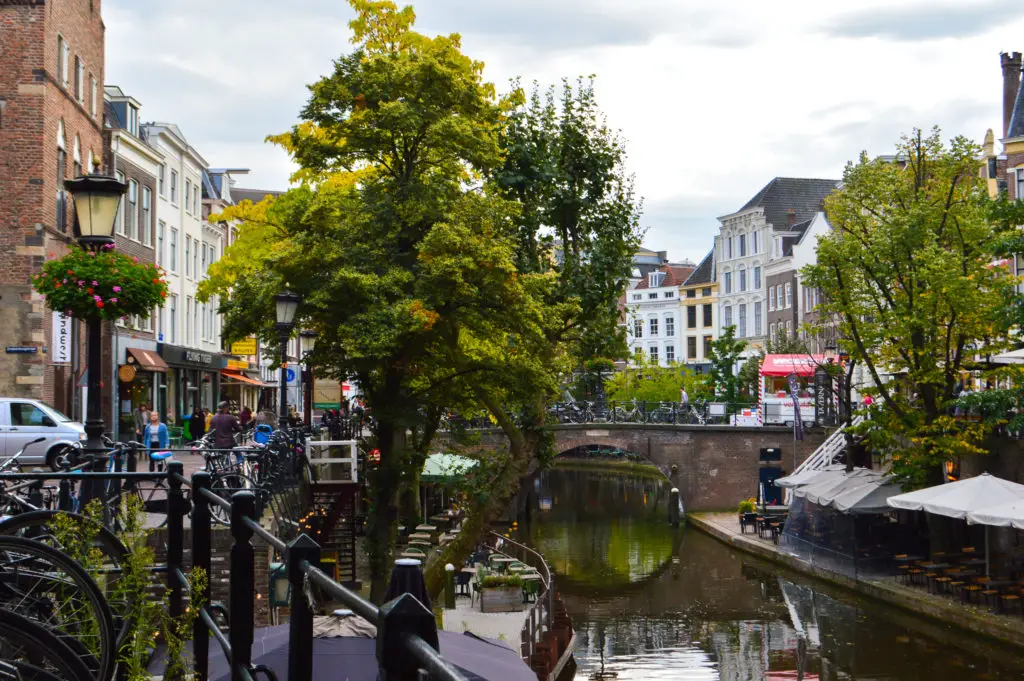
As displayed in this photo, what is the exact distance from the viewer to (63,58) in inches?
1332

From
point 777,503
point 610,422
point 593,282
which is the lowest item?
point 777,503

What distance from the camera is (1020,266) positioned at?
40.8 metres

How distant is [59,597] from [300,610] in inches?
99.1

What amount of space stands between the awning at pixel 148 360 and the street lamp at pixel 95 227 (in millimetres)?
31201

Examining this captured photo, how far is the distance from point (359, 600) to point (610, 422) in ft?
171

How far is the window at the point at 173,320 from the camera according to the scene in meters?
49.1

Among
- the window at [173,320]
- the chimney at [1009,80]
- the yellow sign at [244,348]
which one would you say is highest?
the chimney at [1009,80]

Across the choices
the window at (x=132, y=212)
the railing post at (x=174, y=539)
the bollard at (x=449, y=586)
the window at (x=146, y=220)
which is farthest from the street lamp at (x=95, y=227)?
the window at (x=146, y=220)

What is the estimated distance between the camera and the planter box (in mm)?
26453

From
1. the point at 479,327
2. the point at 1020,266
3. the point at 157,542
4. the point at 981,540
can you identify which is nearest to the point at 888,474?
the point at 981,540

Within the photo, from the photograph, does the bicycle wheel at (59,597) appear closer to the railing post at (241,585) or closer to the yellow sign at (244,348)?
the railing post at (241,585)

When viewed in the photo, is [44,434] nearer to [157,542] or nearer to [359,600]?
[157,542]

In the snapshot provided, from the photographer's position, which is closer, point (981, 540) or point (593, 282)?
point (593, 282)

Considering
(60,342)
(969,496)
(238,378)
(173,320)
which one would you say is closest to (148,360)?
(173,320)
